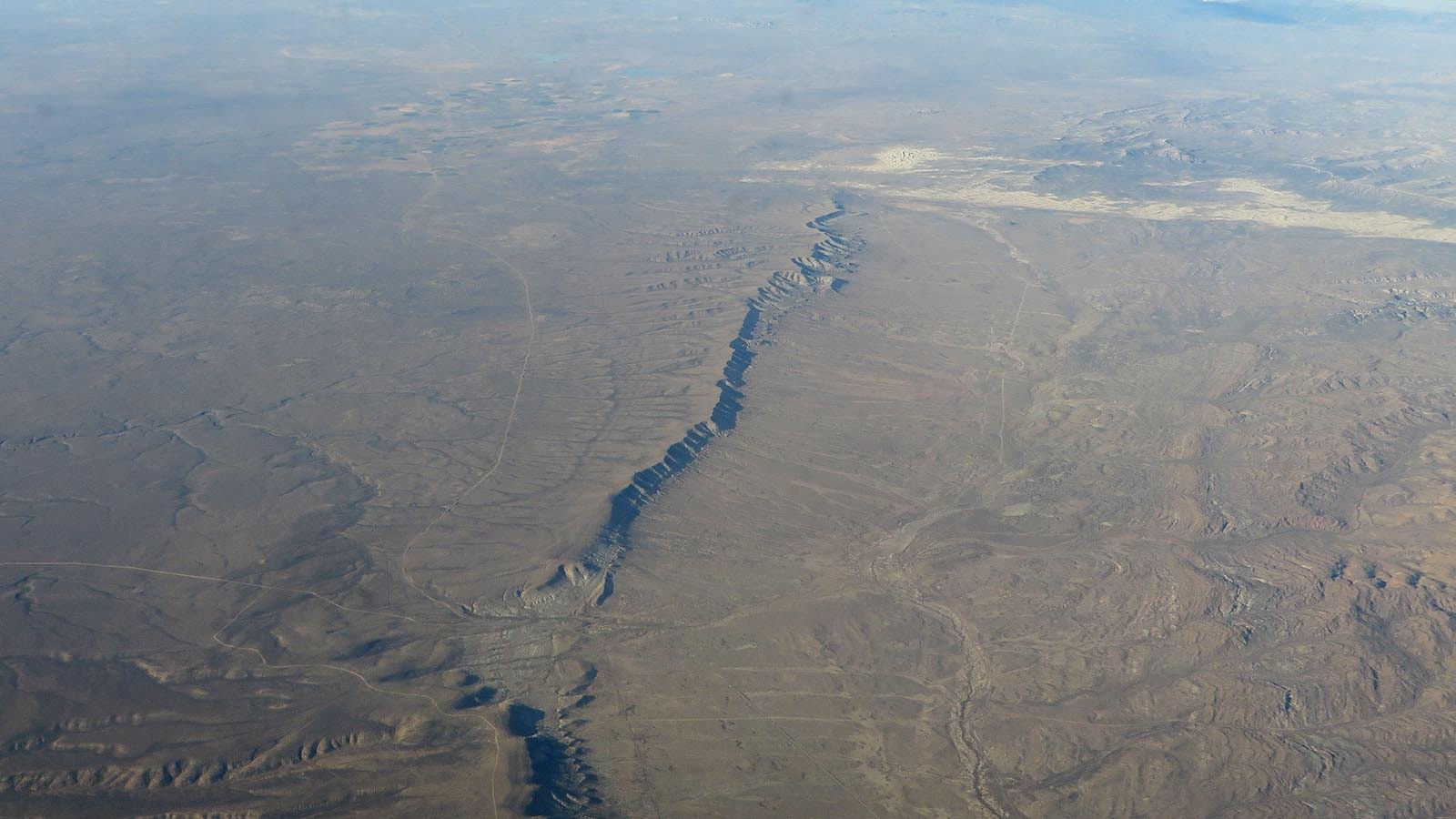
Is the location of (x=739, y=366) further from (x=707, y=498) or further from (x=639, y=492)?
(x=639, y=492)

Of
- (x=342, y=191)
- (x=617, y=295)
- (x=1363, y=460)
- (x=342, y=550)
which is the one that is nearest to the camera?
(x=342, y=550)

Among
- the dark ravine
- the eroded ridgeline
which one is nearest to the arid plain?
the dark ravine

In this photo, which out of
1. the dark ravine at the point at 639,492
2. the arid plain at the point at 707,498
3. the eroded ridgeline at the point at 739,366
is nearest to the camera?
the dark ravine at the point at 639,492

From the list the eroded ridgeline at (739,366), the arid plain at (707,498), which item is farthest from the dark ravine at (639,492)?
the arid plain at (707,498)

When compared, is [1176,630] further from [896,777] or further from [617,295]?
[617,295]

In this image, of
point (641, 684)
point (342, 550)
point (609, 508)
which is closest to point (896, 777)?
point (641, 684)

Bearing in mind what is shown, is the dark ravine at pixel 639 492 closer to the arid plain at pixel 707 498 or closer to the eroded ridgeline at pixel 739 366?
the eroded ridgeline at pixel 739 366
